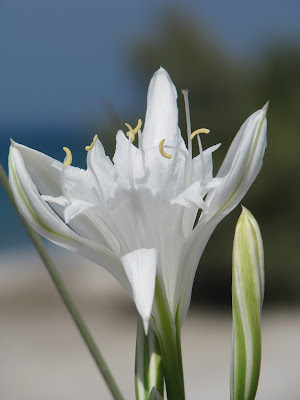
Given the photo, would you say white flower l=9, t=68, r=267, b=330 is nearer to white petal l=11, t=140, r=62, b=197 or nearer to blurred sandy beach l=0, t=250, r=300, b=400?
white petal l=11, t=140, r=62, b=197

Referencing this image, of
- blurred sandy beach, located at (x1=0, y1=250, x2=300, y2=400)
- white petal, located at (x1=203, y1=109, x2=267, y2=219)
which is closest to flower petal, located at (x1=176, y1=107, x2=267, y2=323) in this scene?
white petal, located at (x1=203, y1=109, x2=267, y2=219)

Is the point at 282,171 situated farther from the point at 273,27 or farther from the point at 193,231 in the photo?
the point at 193,231

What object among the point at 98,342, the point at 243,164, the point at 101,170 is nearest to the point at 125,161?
the point at 101,170

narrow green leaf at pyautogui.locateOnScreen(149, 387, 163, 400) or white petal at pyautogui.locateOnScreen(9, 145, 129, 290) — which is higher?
white petal at pyautogui.locateOnScreen(9, 145, 129, 290)

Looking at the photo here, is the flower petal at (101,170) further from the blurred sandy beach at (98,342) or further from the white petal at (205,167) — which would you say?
the blurred sandy beach at (98,342)

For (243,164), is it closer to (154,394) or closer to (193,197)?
(193,197)

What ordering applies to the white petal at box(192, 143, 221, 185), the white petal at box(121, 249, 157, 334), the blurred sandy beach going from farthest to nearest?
the blurred sandy beach < the white petal at box(192, 143, 221, 185) < the white petal at box(121, 249, 157, 334)

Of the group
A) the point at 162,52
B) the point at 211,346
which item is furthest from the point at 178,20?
the point at 211,346
